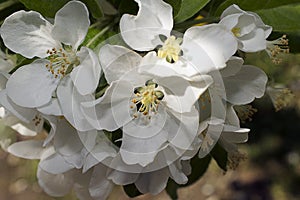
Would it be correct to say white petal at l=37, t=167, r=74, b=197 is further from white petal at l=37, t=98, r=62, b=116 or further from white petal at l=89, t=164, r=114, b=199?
white petal at l=37, t=98, r=62, b=116

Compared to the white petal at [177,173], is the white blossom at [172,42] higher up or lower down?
higher up

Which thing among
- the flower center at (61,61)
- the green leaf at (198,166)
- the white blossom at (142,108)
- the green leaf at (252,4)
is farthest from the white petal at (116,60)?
the green leaf at (198,166)

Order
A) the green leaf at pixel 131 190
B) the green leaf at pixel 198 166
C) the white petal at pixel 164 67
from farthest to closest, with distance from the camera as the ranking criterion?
the green leaf at pixel 198 166, the green leaf at pixel 131 190, the white petal at pixel 164 67

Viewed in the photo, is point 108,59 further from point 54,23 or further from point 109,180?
point 109,180

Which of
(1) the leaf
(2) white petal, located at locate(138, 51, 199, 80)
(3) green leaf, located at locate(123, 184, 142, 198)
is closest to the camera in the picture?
(2) white petal, located at locate(138, 51, 199, 80)

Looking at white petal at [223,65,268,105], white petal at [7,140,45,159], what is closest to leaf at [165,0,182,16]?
white petal at [223,65,268,105]

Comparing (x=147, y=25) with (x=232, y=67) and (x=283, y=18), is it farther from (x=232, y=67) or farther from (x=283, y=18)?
(x=283, y=18)

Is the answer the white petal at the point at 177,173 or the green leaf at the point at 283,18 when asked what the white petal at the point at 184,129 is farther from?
the green leaf at the point at 283,18
